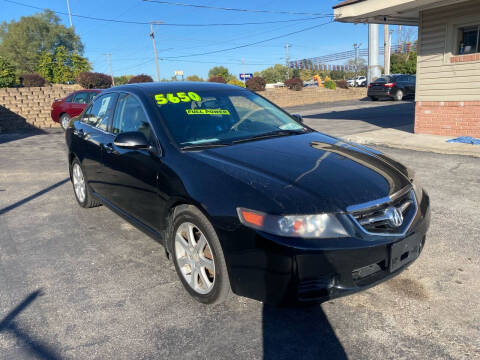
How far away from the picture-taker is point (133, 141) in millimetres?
3119

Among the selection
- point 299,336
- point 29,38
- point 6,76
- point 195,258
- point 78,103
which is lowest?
point 299,336

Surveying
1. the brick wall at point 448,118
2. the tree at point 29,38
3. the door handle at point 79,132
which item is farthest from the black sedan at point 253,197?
the tree at point 29,38

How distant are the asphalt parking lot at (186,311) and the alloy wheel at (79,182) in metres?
0.87

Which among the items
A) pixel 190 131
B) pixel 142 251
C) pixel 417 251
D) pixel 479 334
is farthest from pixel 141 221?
pixel 479 334

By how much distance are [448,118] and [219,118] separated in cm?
816

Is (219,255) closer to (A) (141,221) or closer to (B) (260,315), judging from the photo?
(B) (260,315)

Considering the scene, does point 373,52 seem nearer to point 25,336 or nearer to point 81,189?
point 81,189

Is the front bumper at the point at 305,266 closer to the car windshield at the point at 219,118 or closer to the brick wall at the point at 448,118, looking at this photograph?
the car windshield at the point at 219,118

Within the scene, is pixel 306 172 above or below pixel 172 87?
below

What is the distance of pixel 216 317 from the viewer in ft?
8.64

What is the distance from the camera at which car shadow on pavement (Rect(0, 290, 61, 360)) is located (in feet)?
7.62

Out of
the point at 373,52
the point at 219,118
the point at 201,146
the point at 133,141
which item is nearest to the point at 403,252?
the point at 201,146

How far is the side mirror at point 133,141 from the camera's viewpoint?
123 inches

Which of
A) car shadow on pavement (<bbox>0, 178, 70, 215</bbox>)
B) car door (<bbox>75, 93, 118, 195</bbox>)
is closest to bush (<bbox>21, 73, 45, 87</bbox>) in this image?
car shadow on pavement (<bbox>0, 178, 70, 215</bbox>)
